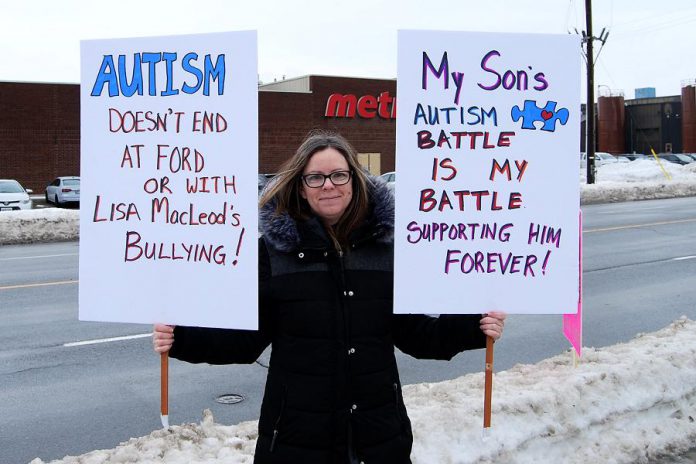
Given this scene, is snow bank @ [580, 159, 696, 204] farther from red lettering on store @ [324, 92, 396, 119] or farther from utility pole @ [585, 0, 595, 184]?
red lettering on store @ [324, 92, 396, 119]

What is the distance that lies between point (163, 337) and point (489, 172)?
129 cm

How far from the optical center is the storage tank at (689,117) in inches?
2317

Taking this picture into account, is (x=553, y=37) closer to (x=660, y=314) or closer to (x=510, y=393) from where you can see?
(x=510, y=393)

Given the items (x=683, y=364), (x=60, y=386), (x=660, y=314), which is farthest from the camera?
(x=660, y=314)

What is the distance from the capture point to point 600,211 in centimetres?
2239

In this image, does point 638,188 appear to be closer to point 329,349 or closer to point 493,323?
point 493,323

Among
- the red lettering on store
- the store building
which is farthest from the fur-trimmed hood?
the red lettering on store

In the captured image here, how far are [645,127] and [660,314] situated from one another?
195 ft

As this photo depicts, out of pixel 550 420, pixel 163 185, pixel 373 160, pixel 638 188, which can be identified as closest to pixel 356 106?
pixel 373 160

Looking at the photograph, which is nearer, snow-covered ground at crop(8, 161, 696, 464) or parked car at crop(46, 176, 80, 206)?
→ snow-covered ground at crop(8, 161, 696, 464)

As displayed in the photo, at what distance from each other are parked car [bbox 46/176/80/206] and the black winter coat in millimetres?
26748

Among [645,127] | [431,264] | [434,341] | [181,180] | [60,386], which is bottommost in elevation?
[60,386]

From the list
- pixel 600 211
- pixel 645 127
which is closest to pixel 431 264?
pixel 600 211

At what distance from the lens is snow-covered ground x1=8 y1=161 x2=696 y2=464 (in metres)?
3.94
